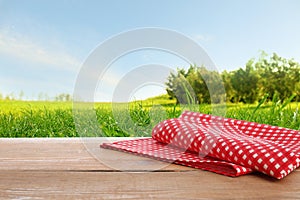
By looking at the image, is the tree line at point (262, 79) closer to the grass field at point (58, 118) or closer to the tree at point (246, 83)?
the tree at point (246, 83)

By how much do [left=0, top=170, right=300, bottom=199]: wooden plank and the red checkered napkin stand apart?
1.5 inches

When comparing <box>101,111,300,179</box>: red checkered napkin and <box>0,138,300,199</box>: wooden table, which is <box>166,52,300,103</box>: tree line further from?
<box>0,138,300,199</box>: wooden table

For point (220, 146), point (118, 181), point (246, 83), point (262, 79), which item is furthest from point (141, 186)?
point (262, 79)

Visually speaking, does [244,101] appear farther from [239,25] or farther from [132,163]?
[132,163]

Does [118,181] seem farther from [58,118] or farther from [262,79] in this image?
[262,79]

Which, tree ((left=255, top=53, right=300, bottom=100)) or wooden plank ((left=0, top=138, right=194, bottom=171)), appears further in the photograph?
tree ((left=255, top=53, right=300, bottom=100))

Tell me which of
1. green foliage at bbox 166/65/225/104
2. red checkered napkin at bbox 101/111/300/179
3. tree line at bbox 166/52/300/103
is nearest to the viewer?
red checkered napkin at bbox 101/111/300/179

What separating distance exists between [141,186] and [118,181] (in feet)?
0.20

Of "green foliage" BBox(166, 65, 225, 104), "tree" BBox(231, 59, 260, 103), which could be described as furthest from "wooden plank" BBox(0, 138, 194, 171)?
"tree" BBox(231, 59, 260, 103)

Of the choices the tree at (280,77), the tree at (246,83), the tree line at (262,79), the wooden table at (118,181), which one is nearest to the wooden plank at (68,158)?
the wooden table at (118,181)

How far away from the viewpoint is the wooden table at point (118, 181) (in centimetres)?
74

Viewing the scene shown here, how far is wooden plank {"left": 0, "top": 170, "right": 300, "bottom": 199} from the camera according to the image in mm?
735

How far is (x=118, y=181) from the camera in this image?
82 cm

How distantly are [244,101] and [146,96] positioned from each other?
192 cm
